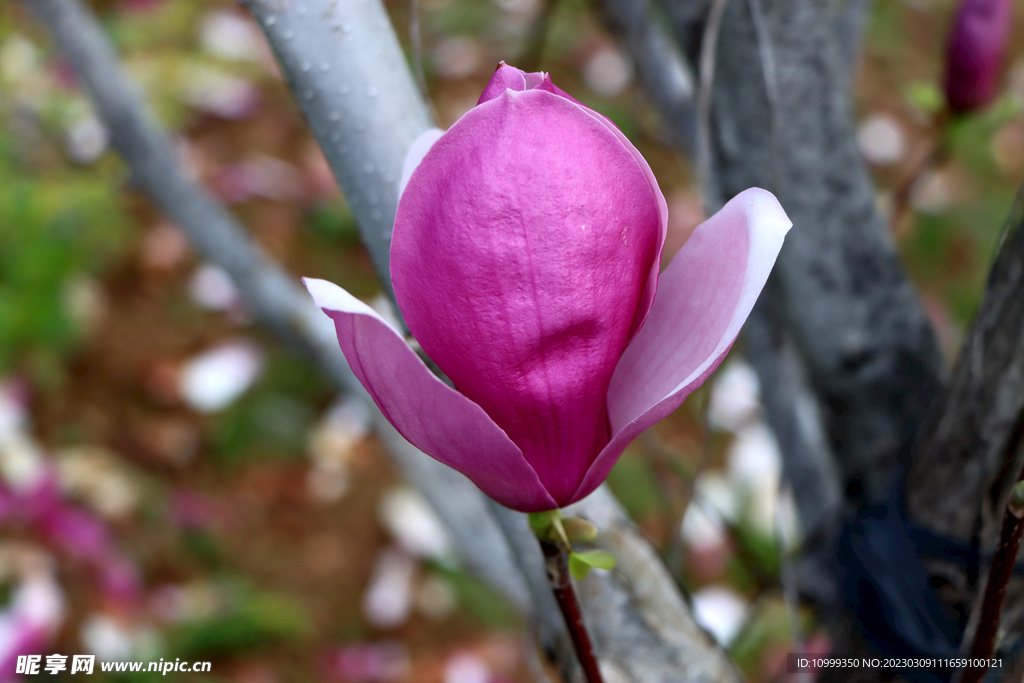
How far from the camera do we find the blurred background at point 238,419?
3.80ft

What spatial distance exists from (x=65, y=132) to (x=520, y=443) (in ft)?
5.58

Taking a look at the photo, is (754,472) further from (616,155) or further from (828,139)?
(616,155)

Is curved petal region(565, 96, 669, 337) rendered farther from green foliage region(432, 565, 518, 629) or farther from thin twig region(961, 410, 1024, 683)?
green foliage region(432, 565, 518, 629)

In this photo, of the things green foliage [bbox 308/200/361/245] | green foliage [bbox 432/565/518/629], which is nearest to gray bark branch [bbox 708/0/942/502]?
green foliage [bbox 432/565/518/629]

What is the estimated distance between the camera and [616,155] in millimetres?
238

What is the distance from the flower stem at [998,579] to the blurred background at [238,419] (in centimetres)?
57

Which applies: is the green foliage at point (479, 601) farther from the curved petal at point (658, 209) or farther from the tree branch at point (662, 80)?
the curved petal at point (658, 209)

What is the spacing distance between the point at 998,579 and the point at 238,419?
1313 mm

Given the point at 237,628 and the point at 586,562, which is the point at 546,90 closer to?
the point at 586,562

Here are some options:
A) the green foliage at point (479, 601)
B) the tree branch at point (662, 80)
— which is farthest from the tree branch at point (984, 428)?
the green foliage at point (479, 601)

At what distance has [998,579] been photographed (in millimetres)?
262

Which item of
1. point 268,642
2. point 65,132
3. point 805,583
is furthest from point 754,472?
point 65,132

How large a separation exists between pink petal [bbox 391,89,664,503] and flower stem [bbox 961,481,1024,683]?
13 cm

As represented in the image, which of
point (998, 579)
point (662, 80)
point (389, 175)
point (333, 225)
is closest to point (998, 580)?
point (998, 579)
